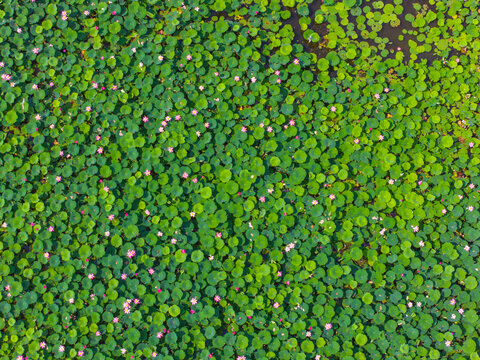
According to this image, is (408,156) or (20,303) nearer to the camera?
(20,303)

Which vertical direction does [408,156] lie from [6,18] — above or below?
below

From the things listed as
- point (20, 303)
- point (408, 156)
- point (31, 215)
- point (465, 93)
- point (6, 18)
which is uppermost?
point (6, 18)

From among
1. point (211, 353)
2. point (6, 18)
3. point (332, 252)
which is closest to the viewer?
point (211, 353)

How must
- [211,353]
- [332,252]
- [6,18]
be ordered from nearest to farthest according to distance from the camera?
[211,353] < [332,252] < [6,18]

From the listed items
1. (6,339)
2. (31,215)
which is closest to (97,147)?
(31,215)

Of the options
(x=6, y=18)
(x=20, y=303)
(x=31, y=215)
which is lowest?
(x=20, y=303)

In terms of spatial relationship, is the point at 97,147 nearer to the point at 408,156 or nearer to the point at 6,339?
the point at 6,339

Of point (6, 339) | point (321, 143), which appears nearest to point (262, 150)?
point (321, 143)

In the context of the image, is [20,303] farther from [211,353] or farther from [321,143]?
[321,143]

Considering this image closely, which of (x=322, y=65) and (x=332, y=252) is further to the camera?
(x=322, y=65)
